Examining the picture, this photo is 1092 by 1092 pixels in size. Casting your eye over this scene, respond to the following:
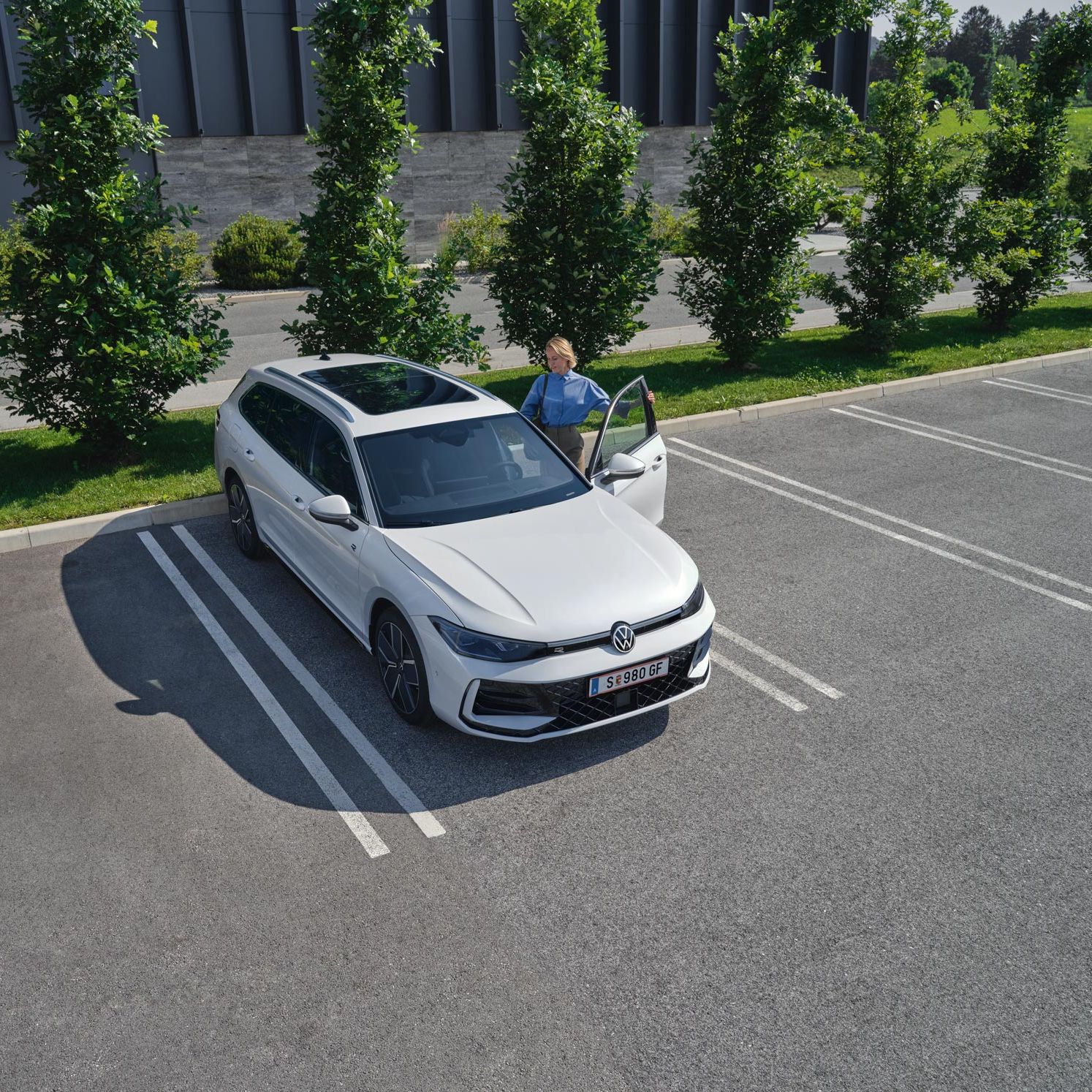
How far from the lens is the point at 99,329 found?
9.89 metres

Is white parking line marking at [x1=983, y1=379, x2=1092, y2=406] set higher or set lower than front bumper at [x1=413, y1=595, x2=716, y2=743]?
lower

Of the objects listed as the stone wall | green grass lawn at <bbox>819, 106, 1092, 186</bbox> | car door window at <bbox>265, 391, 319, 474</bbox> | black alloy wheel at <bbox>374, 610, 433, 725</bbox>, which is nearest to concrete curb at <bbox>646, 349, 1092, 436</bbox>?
green grass lawn at <bbox>819, 106, 1092, 186</bbox>

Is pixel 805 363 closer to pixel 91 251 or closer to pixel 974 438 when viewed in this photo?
pixel 974 438

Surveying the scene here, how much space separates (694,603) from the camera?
247 inches

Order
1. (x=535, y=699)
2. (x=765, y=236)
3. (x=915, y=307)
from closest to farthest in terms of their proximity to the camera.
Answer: (x=535, y=699)
(x=765, y=236)
(x=915, y=307)

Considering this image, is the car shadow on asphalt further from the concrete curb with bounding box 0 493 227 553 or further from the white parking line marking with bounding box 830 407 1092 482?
the white parking line marking with bounding box 830 407 1092 482

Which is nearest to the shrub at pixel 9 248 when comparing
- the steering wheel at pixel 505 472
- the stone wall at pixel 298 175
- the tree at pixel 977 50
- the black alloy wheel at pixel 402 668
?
the stone wall at pixel 298 175

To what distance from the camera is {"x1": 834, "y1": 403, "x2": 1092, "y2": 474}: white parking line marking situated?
455 inches

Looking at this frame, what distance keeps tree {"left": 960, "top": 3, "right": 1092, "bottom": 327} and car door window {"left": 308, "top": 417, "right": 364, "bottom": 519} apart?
41.2 ft

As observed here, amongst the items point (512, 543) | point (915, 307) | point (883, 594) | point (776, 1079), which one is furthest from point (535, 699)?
point (915, 307)

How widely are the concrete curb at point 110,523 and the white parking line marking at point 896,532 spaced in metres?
5.12

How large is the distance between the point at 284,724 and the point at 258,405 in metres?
3.09

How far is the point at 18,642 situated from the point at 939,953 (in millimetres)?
6248

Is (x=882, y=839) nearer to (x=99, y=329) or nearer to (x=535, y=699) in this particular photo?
(x=535, y=699)
